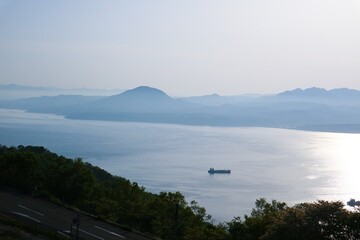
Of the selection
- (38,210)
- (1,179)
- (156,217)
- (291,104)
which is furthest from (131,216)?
(291,104)

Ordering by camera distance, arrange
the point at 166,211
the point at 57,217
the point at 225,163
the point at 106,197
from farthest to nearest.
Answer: the point at 225,163 < the point at 106,197 < the point at 166,211 < the point at 57,217

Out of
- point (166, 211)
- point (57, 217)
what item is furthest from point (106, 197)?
point (57, 217)

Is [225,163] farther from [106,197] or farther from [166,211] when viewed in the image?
[166,211]

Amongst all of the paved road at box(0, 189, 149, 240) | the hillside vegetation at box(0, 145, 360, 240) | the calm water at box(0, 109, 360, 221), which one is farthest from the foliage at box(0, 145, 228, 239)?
the calm water at box(0, 109, 360, 221)

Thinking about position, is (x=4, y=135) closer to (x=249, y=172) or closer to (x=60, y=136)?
(x=60, y=136)

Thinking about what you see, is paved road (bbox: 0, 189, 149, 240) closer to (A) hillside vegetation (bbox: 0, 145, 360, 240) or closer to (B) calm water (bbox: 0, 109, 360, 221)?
(A) hillside vegetation (bbox: 0, 145, 360, 240)

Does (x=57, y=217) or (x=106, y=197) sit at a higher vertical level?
(x=57, y=217)
